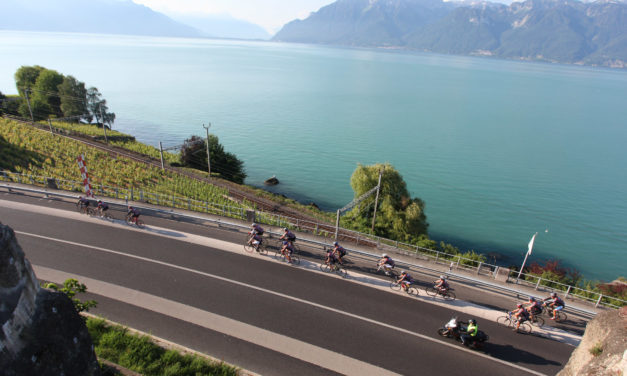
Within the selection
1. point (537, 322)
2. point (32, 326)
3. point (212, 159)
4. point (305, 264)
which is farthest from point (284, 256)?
point (212, 159)

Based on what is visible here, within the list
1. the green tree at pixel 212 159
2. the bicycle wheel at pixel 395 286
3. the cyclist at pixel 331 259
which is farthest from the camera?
the green tree at pixel 212 159

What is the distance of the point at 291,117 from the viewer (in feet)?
316

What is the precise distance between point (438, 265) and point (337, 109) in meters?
94.5

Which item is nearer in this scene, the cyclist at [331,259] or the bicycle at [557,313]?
the bicycle at [557,313]

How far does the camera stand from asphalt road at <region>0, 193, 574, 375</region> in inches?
462

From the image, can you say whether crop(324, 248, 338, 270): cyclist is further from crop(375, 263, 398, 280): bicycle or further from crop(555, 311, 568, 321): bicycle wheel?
crop(555, 311, 568, 321): bicycle wheel

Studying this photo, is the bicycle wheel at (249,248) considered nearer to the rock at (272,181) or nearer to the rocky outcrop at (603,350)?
the rocky outcrop at (603,350)

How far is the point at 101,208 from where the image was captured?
67.1 feet

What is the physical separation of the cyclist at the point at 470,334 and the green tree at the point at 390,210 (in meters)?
18.9

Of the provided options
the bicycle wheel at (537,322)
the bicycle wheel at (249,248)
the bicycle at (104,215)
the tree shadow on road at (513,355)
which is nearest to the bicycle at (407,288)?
the tree shadow on road at (513,355)

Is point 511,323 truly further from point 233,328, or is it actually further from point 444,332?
point 233,328

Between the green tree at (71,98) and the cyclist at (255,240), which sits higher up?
the green tree at (71,98)

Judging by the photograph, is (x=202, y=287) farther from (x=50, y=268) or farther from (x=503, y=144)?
(x=503, y=144)

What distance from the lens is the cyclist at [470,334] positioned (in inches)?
483
